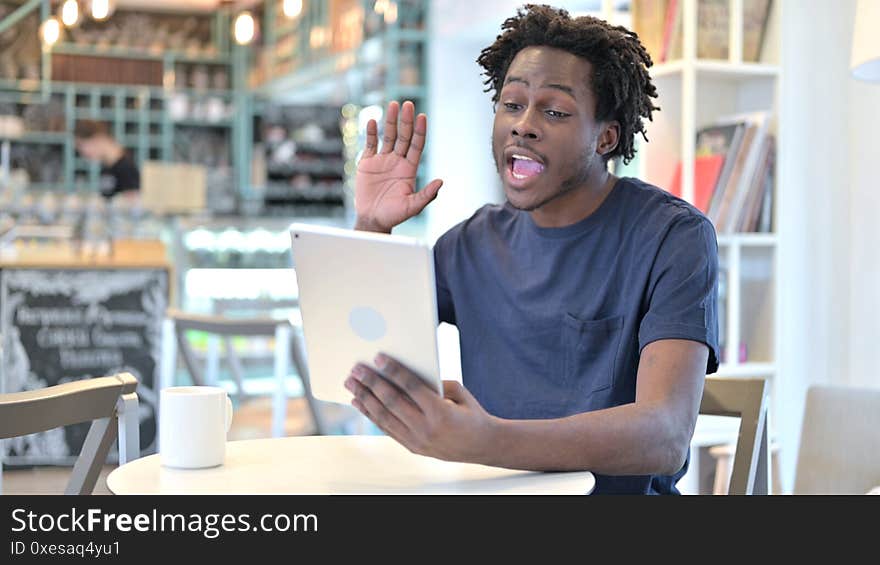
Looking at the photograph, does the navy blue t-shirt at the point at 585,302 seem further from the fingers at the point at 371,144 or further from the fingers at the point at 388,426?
the fingers at the point at 388,426

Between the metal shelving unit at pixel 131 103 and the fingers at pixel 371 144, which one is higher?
the metal shelving unit at pixel 131 103

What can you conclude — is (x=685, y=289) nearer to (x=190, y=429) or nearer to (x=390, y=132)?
(x=390, y=132)

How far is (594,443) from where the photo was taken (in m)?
1.24

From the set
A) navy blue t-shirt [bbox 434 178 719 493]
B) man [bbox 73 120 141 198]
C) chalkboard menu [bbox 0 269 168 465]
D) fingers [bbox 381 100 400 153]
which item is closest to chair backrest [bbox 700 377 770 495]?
navy blue t-shirt [bbox 434 178 719 493]

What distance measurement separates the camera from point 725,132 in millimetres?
2971

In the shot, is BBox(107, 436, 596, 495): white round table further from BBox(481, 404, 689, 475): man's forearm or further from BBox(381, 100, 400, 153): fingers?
BBox(381, 100, 400, 153): fingers

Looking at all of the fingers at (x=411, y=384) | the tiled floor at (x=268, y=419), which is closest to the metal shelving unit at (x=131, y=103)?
the tiled floor at (x=268, y=419)

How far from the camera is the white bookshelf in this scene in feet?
9.74

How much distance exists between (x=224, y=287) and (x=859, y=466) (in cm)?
396

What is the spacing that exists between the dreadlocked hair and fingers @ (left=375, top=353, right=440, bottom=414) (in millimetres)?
621

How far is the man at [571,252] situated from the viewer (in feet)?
4.66

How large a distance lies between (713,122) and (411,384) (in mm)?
2237

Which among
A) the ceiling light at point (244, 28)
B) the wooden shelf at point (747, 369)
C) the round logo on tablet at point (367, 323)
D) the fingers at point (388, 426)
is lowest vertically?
the wooden shelf at point (747, 369)
